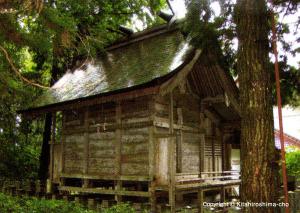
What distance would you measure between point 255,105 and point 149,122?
5722 mm

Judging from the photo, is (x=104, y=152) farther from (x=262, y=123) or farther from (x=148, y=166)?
(x=262, y=123)

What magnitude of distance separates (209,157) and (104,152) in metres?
4.83

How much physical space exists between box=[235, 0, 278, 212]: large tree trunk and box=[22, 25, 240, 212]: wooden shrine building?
3260 mm

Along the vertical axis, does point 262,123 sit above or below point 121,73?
below

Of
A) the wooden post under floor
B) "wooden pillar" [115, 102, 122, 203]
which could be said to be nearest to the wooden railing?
"wooden pillar" [115, 102, 122, 203]

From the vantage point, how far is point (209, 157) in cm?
1550

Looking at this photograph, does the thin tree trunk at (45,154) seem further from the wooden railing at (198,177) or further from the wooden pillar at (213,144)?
the wooden railing at (198,177)

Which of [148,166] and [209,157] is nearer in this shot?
[148,166]

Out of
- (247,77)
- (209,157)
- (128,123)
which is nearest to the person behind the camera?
(247,77)

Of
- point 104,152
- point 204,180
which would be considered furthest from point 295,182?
point 104,152

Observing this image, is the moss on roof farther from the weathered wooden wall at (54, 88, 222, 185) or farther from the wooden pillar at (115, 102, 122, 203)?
the wooden pillar at (115, 102, 122, 203)

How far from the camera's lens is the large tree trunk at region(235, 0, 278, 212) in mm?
6539

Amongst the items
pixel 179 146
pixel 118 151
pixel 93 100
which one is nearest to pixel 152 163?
pixel 118 151

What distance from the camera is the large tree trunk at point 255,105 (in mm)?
6539
